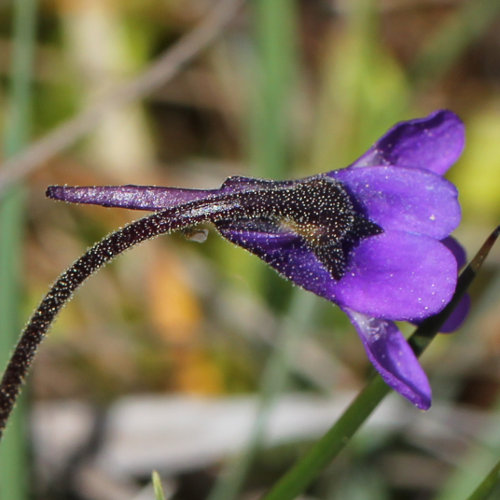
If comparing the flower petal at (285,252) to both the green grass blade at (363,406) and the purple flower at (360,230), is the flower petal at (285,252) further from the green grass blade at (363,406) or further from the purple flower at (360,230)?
the green grass blade at (363,406)

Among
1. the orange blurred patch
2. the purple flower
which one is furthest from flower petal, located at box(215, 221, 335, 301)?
the orange blurred patch

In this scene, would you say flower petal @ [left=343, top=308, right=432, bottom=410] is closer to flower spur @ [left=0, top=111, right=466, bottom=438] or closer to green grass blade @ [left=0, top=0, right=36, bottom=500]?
flower spur @ [left=0, top=111, right=466, bottom=438]

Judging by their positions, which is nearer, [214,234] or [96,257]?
[96,257]

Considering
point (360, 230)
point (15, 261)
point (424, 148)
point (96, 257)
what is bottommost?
point (15, 261)

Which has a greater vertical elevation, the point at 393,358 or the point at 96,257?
the point at 393,358

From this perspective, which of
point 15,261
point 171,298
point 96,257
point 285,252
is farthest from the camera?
point 171,298

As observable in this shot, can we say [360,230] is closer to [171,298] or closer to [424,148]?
[424,148]

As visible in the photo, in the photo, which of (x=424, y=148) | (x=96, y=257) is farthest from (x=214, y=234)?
(x=96, y=257)

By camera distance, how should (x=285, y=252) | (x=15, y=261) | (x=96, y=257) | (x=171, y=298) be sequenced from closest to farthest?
(x=96, y=257)
(x=285, y=252)
(x=15, y=261)
(x=171, y=298)

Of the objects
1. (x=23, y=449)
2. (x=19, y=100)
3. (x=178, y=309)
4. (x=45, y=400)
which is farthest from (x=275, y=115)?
(x=23, y=449)
